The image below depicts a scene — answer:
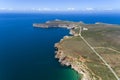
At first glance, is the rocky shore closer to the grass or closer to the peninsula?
the peninsula

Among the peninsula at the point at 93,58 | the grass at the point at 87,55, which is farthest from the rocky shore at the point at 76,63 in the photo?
the grass at the point at 87,55

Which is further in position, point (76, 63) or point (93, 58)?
point (93, 58)

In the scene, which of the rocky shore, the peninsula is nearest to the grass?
the peninsula

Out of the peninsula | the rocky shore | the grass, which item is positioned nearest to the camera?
the grass

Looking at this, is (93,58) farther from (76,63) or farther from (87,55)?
(76,63)

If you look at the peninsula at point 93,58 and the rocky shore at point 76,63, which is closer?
the peninsula at point 93,58

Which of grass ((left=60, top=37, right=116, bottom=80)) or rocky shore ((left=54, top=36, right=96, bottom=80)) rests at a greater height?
grass ((left=60, top=37, right=116, bottom=80))

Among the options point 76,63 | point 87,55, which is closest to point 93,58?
point 87,55

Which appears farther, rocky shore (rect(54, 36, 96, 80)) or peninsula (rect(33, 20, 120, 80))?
rocky shore (rect(54, 36, 96, 80))

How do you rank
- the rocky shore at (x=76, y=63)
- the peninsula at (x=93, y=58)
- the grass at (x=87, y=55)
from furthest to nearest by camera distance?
1. the rocky shore at (x=76, y=63)
2. the peninsula at (x=93, y=58)
3. the grass at (x=87, y=55)

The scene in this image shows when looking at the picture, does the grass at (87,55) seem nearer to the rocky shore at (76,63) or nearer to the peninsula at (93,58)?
the peninsula at (93,58)

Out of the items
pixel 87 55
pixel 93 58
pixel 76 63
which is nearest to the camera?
pixel 76 63

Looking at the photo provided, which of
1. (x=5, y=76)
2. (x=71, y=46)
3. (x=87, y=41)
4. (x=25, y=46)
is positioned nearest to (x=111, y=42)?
(x=87, y=41)

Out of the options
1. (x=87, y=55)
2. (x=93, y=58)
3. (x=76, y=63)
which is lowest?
(x=76, y=63)
